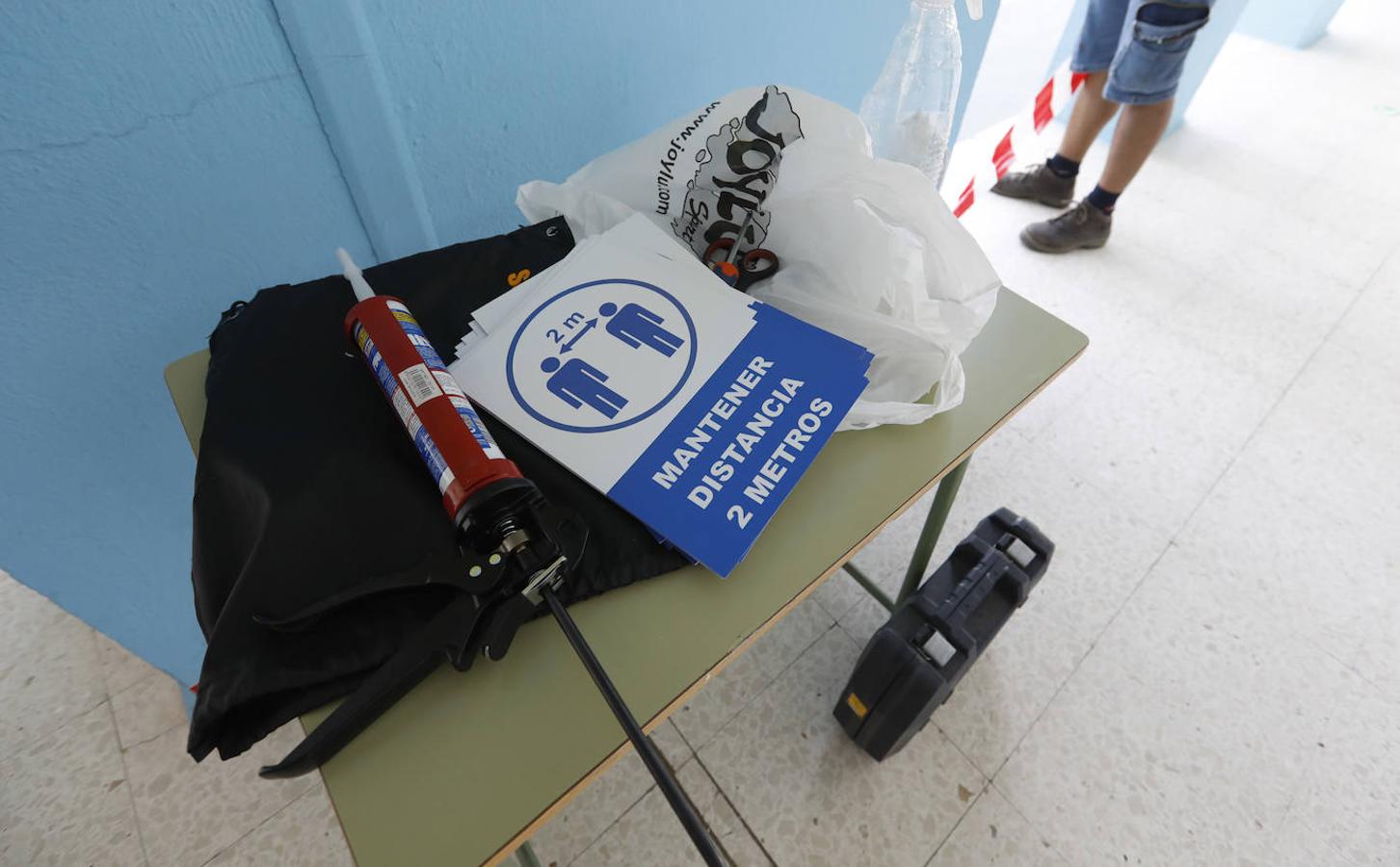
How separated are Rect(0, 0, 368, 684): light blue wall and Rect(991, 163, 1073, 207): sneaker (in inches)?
80.4

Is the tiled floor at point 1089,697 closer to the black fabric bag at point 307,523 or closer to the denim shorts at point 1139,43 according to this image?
the denim shorts at point 1139,43

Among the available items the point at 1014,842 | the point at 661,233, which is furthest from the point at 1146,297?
the point at 661,233

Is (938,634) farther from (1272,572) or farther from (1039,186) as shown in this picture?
(1039,186)

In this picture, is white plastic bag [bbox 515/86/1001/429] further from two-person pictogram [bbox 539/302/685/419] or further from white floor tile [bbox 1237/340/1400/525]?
white floor tile [bbox 1237/340/1400/525]

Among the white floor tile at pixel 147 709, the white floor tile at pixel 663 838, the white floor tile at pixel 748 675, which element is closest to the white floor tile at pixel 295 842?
the white floor tile at pixel 147 709

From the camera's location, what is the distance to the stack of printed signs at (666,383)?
0.50m

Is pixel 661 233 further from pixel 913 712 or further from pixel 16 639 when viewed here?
pixel 16 639

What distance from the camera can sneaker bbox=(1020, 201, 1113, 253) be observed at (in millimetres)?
1963

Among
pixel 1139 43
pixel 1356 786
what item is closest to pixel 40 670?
pixel 1356 786

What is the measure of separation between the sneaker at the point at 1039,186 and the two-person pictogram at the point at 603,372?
2.01 metres

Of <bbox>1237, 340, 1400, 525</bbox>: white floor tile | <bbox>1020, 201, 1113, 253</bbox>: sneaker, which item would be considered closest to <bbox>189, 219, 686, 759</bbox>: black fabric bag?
<bbox>1237, 340, 1400, 525</bbox>: white floor tile

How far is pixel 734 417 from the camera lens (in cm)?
54

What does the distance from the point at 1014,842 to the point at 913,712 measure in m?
0.31

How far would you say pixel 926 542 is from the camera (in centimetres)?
105
